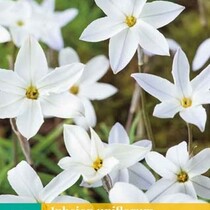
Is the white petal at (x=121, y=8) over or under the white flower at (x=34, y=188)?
over

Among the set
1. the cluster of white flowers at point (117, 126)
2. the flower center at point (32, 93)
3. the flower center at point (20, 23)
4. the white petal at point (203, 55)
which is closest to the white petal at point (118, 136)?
the cluster of white flowers at point (117, 126)

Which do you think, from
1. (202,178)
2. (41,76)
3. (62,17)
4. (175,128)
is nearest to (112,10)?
(41,76)

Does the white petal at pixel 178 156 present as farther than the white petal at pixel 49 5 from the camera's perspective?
No

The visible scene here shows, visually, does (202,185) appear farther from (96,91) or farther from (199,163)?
(96,91)

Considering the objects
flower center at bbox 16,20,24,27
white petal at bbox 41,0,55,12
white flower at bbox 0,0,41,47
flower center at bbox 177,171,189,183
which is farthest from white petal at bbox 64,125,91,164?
white petal at bbox 41,0,55,12

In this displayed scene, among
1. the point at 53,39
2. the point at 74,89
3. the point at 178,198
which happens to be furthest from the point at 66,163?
the point at 53,39

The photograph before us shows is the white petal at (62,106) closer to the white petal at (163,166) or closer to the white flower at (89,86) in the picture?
the white petal at (163,166)

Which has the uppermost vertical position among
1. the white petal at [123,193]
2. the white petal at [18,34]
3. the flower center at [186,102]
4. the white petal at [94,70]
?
the white petal at [18,34]

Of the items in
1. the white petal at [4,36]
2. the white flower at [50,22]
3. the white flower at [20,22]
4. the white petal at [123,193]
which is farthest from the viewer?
the white flower at [50,22]
